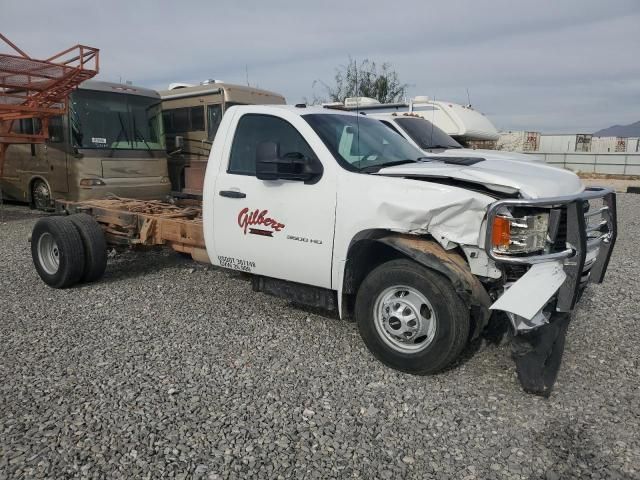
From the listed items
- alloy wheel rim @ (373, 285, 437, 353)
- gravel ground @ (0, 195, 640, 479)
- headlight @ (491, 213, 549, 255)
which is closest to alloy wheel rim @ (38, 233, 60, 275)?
gravel ground @ (0, 195, 640, 479)

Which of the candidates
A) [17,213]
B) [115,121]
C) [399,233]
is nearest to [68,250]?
[399,233]

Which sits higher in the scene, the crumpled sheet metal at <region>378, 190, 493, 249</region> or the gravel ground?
the crumpled sheet metal at <region>378, 190, 493, 249</region>

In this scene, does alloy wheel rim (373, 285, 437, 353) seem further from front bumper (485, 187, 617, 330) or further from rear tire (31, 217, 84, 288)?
rear tire (31, 217, 84, 288)

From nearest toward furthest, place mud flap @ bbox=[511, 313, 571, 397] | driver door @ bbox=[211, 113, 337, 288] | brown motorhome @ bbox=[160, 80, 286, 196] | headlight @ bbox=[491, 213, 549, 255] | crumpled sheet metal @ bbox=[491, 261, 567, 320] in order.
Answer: crumpled sheet metal @ bbox=[491, 261, 567, 320] → headlight @ bbox=[491, 213, 549, 255] → mud flap @ bbox=[511, 313, 571, 397] → driver door @ bbox=[211, 113, 337, 288] → brown motorhome @ bbox=[160, 80, 286, 196]

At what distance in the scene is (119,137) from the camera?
1069cm

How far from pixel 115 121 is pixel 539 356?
9.70 metres

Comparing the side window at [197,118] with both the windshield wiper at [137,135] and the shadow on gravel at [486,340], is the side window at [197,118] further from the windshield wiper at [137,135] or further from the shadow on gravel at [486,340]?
the shadow on gravel at [486,340]

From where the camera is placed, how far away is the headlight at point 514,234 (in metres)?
3.39

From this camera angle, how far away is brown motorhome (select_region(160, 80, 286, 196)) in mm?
12133

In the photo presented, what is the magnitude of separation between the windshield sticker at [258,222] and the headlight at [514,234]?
1.80 m

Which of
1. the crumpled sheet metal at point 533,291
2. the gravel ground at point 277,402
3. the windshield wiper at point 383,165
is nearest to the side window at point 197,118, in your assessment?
the gravel ground at point 277,402

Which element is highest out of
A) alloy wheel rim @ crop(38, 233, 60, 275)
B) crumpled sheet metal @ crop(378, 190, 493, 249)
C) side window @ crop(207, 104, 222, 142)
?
side window @ crop(207, 104, 222, 142)

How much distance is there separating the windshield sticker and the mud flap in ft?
6.89

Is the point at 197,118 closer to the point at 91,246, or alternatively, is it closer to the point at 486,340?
the point at 91,246
